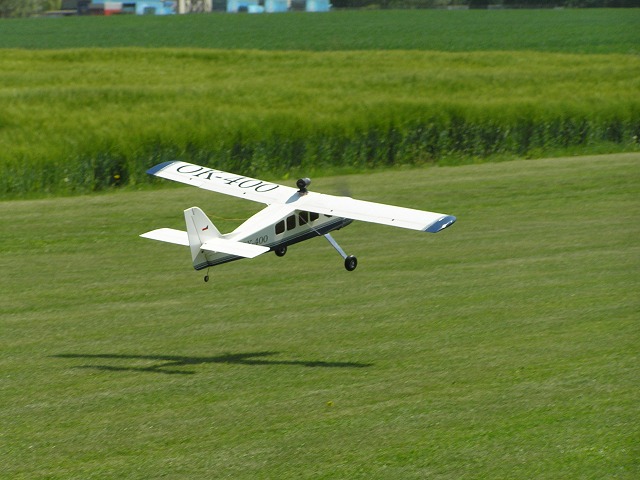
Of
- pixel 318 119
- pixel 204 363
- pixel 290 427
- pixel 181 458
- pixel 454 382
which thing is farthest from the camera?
pixel 318 119

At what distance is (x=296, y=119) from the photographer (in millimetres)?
31609

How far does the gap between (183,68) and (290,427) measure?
130 feet

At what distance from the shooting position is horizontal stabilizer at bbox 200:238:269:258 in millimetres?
12102

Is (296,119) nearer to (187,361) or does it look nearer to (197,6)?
(187,361)

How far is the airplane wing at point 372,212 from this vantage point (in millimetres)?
12570

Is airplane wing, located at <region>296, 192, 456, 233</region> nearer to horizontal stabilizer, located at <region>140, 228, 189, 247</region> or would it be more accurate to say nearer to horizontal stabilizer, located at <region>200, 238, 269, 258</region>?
horizontal stabilizer, located at <region>200, 238, 269, 258</region>

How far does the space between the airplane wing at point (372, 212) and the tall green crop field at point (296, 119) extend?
16.5 metres

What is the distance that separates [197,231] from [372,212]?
7.07ft

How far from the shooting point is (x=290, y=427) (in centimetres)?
1267

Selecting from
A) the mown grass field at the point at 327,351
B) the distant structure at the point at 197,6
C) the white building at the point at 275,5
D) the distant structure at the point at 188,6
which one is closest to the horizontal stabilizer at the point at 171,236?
the mown grass field at the point at 327,351

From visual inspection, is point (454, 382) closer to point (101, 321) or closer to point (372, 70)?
point (101, 321)

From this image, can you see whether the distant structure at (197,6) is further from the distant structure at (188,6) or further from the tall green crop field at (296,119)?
the tall green crop field at (296,119)

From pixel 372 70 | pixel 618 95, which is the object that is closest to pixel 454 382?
pixel 618 95

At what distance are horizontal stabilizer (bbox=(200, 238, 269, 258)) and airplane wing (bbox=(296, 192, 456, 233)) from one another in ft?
3.52
